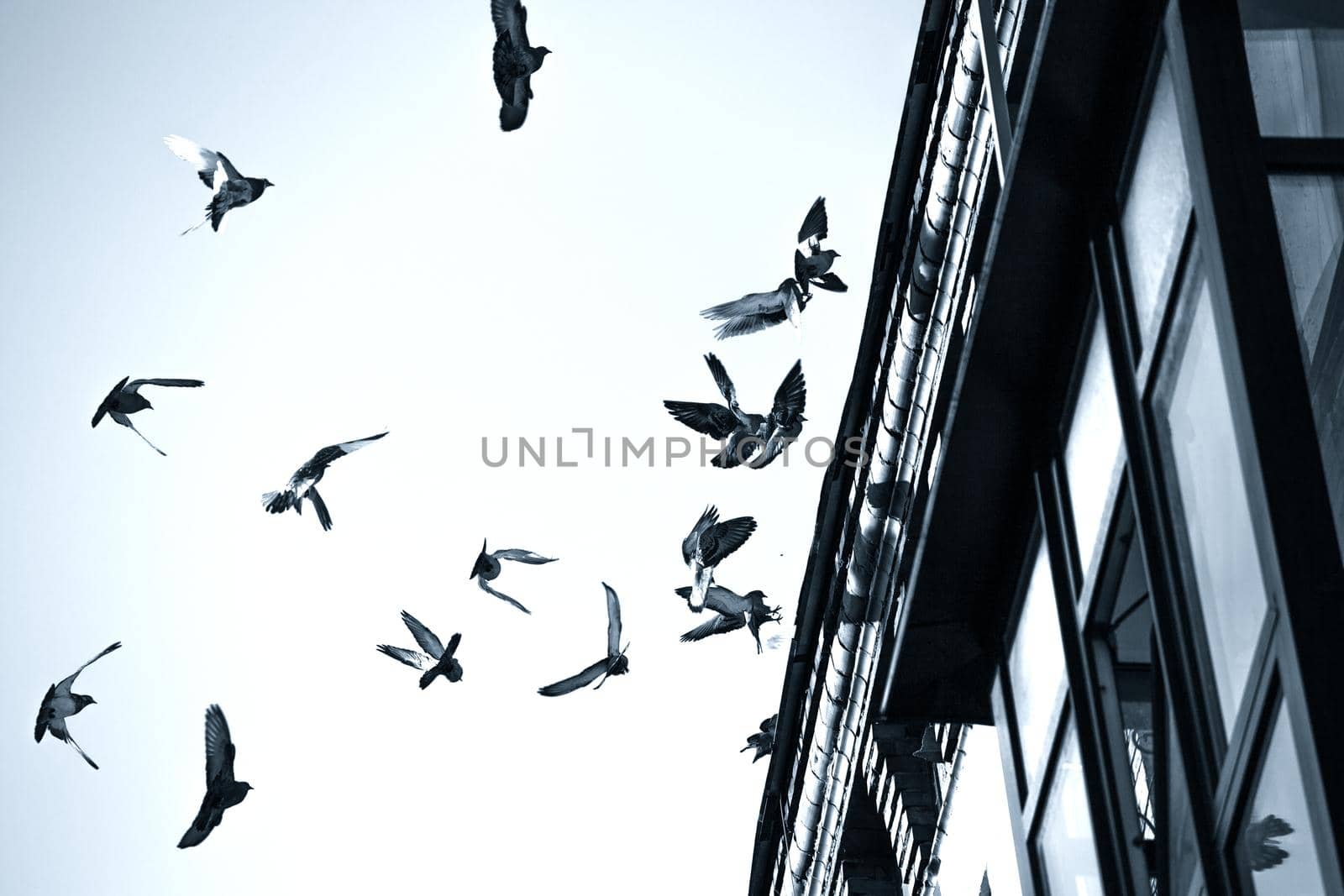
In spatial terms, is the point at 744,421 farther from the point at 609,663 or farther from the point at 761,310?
the point at 609,663

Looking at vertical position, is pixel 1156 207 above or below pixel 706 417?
below

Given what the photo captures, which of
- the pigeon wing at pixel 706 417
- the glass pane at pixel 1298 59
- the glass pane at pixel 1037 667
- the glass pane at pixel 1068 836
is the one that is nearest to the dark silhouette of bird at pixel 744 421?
the pigeon wing at pixel 706 417

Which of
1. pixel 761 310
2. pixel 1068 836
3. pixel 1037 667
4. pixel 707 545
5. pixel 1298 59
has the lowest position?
pixel 1068 836

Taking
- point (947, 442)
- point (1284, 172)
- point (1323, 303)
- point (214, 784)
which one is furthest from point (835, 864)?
point (1284, 172)

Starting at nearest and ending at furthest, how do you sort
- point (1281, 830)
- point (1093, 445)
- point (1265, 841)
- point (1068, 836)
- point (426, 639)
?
point (1281, 830) < point (1265, 841) < point (1093, 445) < point (1068, 836) < point (426, 639)

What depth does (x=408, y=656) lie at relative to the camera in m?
18.5

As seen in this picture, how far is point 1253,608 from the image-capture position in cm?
561

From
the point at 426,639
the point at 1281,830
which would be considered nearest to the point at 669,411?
the point at 426,639

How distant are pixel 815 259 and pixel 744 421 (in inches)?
52.3

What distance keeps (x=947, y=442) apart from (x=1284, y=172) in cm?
279

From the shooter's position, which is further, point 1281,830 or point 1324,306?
point 1324,306

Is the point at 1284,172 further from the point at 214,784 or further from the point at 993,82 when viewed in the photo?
the point at 214,784

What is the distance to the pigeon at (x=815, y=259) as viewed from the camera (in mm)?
14844

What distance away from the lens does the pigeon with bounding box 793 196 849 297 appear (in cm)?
1484
